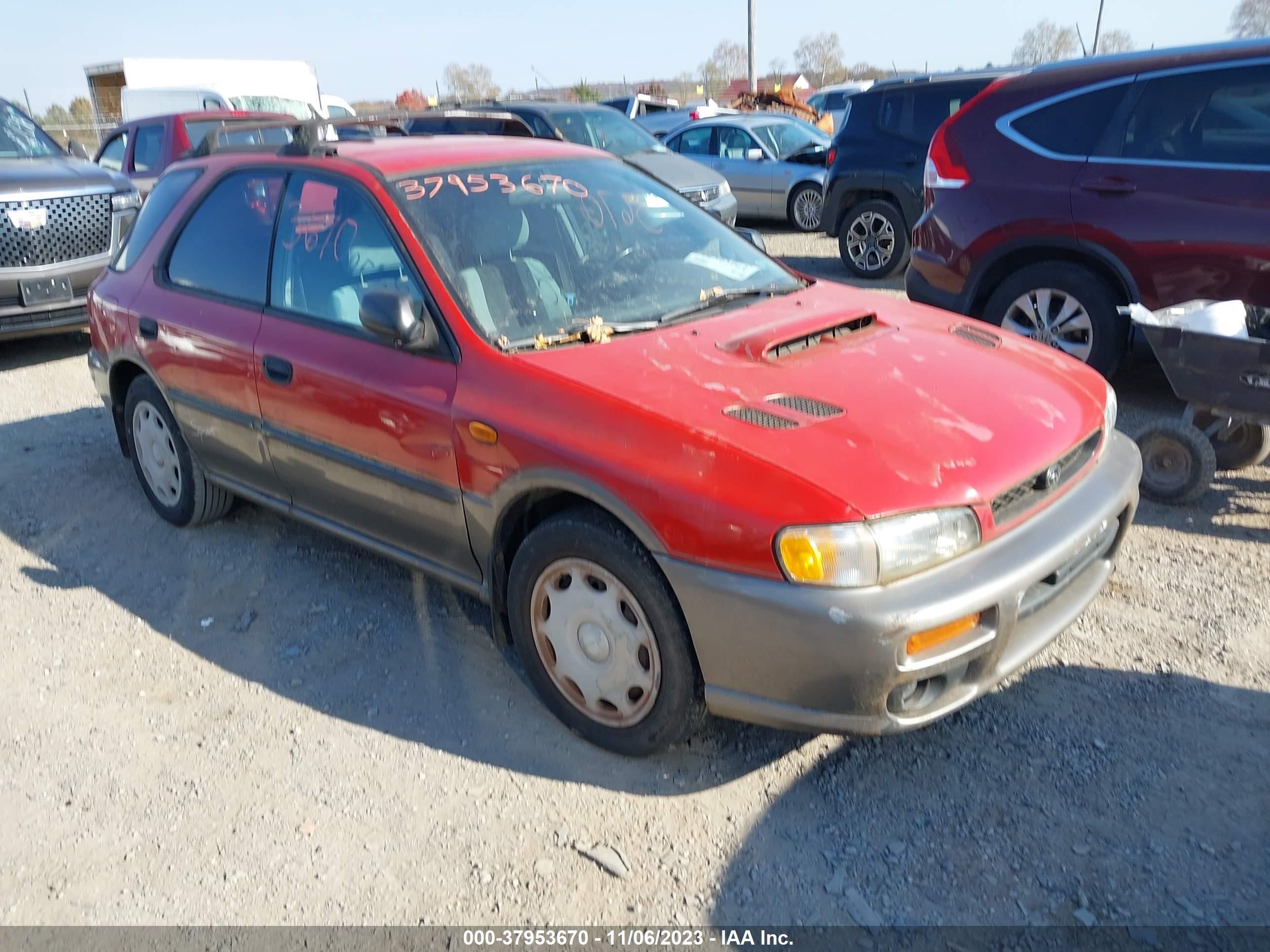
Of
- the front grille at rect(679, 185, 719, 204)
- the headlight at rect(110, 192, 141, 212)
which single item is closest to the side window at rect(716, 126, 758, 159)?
the front grille at rect(679, 185, 719, 204)

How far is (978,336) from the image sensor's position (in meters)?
3.45

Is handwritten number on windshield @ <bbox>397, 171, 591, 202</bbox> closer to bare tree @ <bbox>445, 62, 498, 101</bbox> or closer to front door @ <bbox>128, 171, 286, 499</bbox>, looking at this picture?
front door @ <bbox>128, 171, 286, 499</bbox>

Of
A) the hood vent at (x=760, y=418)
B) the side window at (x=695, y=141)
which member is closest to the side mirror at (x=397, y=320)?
the hood vent at (x=760, y=418)

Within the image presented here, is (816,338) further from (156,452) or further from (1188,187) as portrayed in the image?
(156,452)

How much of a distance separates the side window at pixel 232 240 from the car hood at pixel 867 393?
4.92ft

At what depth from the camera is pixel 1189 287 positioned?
5023 mm

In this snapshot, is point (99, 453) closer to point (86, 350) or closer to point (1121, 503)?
point (86, 350)

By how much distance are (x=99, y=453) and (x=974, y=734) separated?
200 inches

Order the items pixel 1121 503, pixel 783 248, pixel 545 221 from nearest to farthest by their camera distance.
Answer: pixel 1121 503 < pixel 545 221 < pixel 783 248

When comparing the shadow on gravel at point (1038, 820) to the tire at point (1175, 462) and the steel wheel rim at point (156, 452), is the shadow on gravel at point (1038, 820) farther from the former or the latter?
the steel wheel rim at point (156, 452)

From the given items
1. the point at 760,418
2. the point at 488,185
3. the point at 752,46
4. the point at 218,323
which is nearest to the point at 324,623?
the point at 218,323

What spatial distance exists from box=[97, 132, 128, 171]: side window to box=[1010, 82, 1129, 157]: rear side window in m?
Result: 9.87

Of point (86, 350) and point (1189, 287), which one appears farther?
point (86, 350)

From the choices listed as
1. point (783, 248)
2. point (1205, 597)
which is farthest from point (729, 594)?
point (783, 248)
